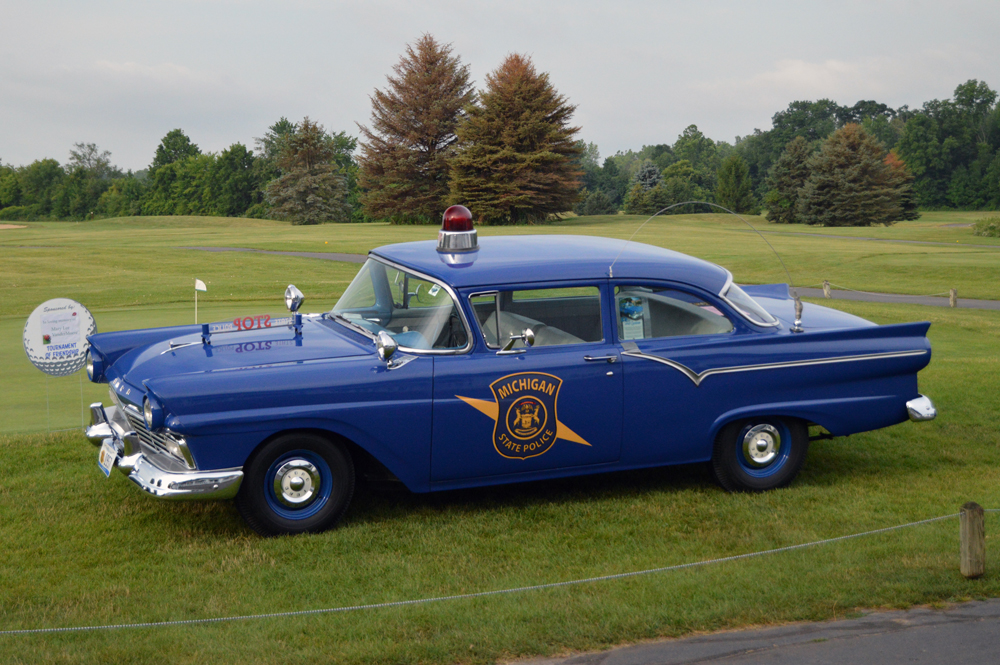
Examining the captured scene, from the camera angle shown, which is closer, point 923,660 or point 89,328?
point 923,660

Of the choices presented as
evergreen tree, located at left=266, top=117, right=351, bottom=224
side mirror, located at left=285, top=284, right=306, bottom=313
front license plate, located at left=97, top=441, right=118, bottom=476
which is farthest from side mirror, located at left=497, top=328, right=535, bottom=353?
evergreen tree, located at left=266, top=117, right=351, bottom=224

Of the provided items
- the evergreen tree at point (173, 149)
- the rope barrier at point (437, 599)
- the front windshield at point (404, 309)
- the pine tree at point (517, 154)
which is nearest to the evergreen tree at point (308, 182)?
the pine tree at point (517, 154)

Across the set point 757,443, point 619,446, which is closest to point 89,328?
point 619,446

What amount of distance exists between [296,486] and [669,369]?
95.3 inches

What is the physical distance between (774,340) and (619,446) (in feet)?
4.25

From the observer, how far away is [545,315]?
19.3 feet

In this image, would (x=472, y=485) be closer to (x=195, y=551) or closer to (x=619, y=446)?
(x=619, y=446)

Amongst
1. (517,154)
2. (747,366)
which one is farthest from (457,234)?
(517,154)

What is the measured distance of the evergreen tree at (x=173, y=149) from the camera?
3728 inches

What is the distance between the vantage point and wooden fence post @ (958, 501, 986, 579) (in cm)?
440

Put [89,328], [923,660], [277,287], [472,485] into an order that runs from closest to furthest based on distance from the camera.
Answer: [923,660]
[472,485]
[89,328]
[277,287]

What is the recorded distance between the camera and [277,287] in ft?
71.5

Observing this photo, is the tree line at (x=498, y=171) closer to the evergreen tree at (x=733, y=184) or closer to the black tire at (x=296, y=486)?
the evergreen tree at (x=733, y=184)

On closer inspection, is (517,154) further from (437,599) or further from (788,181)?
(437,599)
